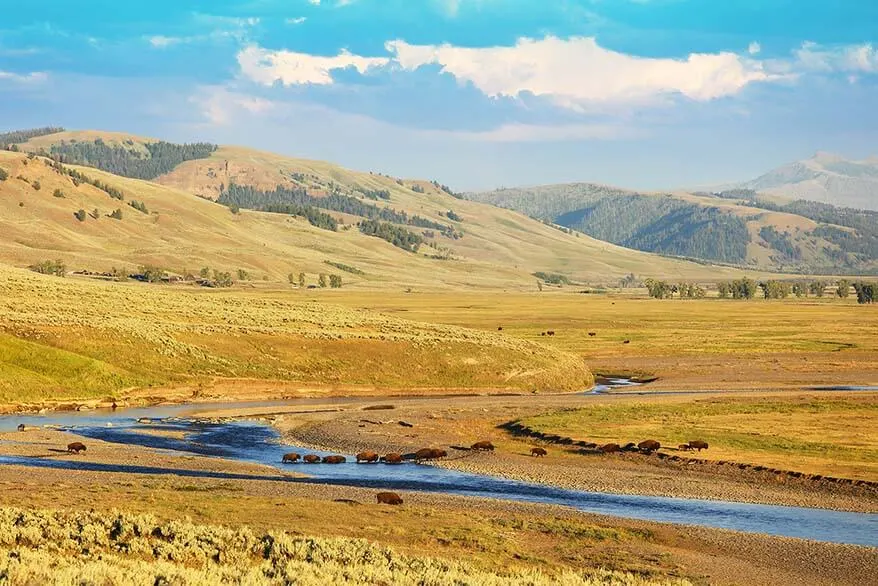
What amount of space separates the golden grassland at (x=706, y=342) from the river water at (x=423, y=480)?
146 feet

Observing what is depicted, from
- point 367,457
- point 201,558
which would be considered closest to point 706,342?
point 367,457

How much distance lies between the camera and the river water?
40.3m

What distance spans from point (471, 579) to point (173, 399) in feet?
192

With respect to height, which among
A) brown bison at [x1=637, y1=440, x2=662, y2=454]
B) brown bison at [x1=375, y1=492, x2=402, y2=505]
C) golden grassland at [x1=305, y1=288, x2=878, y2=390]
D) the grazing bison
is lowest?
the grazing bison

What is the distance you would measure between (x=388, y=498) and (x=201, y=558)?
1188 cm

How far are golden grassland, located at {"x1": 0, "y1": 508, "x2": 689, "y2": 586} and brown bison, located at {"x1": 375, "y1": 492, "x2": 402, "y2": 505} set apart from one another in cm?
800

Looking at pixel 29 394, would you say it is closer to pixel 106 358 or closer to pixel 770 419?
pixel 106 358

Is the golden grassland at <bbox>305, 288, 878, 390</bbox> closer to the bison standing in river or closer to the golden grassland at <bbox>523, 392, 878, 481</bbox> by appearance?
the golden grassland at <bbox>523, 392, 878, 481</bbox>

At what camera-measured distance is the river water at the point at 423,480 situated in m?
40.3

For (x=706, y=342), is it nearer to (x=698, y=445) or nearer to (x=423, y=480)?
(x=698, y=445)

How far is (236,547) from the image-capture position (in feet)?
105

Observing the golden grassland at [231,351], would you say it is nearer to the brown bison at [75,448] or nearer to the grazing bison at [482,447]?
the brown bison at [75,448]

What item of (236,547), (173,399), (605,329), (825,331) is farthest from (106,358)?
(825,331)

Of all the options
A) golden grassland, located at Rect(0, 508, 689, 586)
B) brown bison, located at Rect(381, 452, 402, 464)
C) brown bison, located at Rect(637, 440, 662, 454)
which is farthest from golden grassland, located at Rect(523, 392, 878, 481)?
golden grassland, located at Rect(0, 508, 689, 586)
